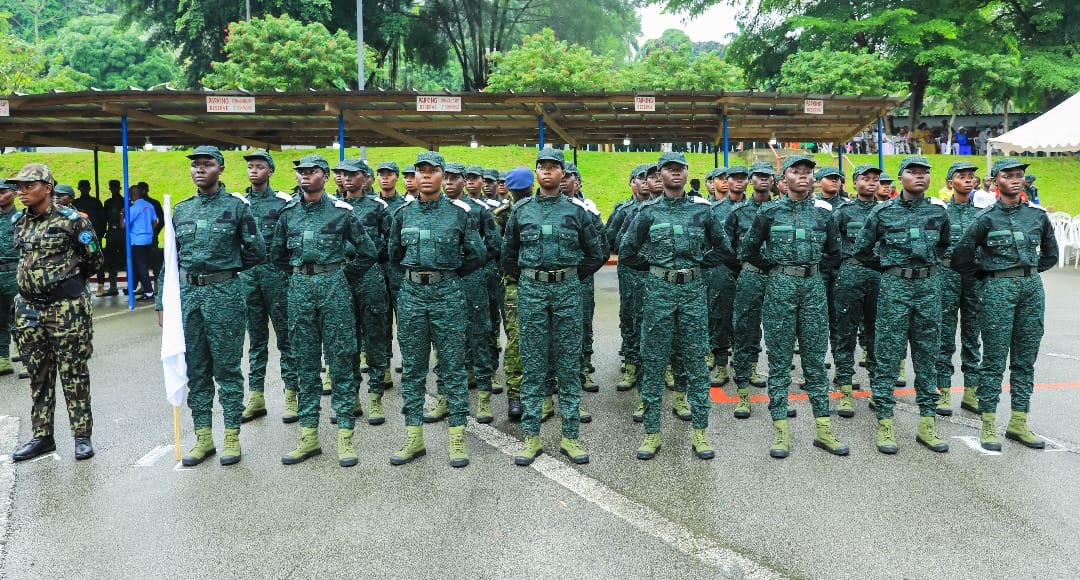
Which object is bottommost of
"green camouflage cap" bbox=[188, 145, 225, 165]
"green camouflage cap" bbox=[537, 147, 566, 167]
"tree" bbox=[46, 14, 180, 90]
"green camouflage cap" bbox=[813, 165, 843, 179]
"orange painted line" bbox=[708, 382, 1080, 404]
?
"orange painted line" bbox=[708, 382, 1080, 404]

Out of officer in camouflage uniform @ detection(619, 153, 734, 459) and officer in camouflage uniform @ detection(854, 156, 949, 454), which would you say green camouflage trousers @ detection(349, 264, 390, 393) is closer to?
officer in camouflage uniform @ detection(619, 153, 734, 459)

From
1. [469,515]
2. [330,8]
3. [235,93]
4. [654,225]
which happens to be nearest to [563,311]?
[654,225]

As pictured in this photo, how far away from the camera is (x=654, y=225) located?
17.4ft

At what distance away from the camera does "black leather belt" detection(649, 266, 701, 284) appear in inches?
205

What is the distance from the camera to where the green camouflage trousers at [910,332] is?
546 centimetres

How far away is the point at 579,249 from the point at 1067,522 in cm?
318

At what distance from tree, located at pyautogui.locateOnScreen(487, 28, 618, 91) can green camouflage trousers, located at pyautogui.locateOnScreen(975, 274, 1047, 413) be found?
78.4ft

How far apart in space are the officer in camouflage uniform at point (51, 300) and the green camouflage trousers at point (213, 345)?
2.31 feet

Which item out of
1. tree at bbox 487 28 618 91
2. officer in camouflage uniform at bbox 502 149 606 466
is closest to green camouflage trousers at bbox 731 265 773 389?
officer in camouflage uniform at bbox 502 149 606 466

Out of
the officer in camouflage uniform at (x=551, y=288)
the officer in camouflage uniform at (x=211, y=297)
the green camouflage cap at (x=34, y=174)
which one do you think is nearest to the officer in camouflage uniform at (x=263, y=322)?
the officer in camouflage uniform at (x=211, y=297)

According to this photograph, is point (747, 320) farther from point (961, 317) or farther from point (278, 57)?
point (278, 57)

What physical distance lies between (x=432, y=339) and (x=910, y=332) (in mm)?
3405

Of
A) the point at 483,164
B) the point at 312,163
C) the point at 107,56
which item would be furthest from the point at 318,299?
the point at 107,56

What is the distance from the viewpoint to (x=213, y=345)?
5340 mm
